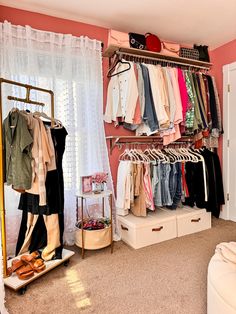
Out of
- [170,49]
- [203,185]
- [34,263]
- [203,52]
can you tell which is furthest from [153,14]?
[34,263]

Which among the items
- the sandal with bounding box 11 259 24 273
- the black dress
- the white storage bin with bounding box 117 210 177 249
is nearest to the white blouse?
the black dress

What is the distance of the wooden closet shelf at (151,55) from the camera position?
Answer: 2644 mm

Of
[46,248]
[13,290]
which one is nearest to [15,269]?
[13,290]

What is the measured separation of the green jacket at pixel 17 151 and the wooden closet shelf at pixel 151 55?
1396 mm

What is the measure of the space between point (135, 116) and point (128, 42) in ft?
2.94

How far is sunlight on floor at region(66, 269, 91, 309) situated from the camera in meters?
1.62

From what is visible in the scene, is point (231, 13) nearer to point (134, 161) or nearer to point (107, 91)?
point (107, 91)

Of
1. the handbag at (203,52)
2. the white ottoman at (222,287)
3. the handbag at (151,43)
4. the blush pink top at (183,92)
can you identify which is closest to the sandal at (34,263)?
the white ottoman at (222,287)

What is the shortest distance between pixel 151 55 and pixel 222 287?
2.56 m

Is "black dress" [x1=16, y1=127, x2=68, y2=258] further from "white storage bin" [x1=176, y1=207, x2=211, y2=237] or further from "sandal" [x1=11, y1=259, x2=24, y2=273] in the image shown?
"white storage bin" [x1=176, y1=207, x2=211, y2=237]

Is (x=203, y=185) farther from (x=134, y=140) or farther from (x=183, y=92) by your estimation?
(x=183, y=92)

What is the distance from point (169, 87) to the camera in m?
2.72

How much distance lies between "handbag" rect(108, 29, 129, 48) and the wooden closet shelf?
0.06 meters

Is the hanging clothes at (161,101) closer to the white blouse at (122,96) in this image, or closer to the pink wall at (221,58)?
the white blouse at (122,96)
